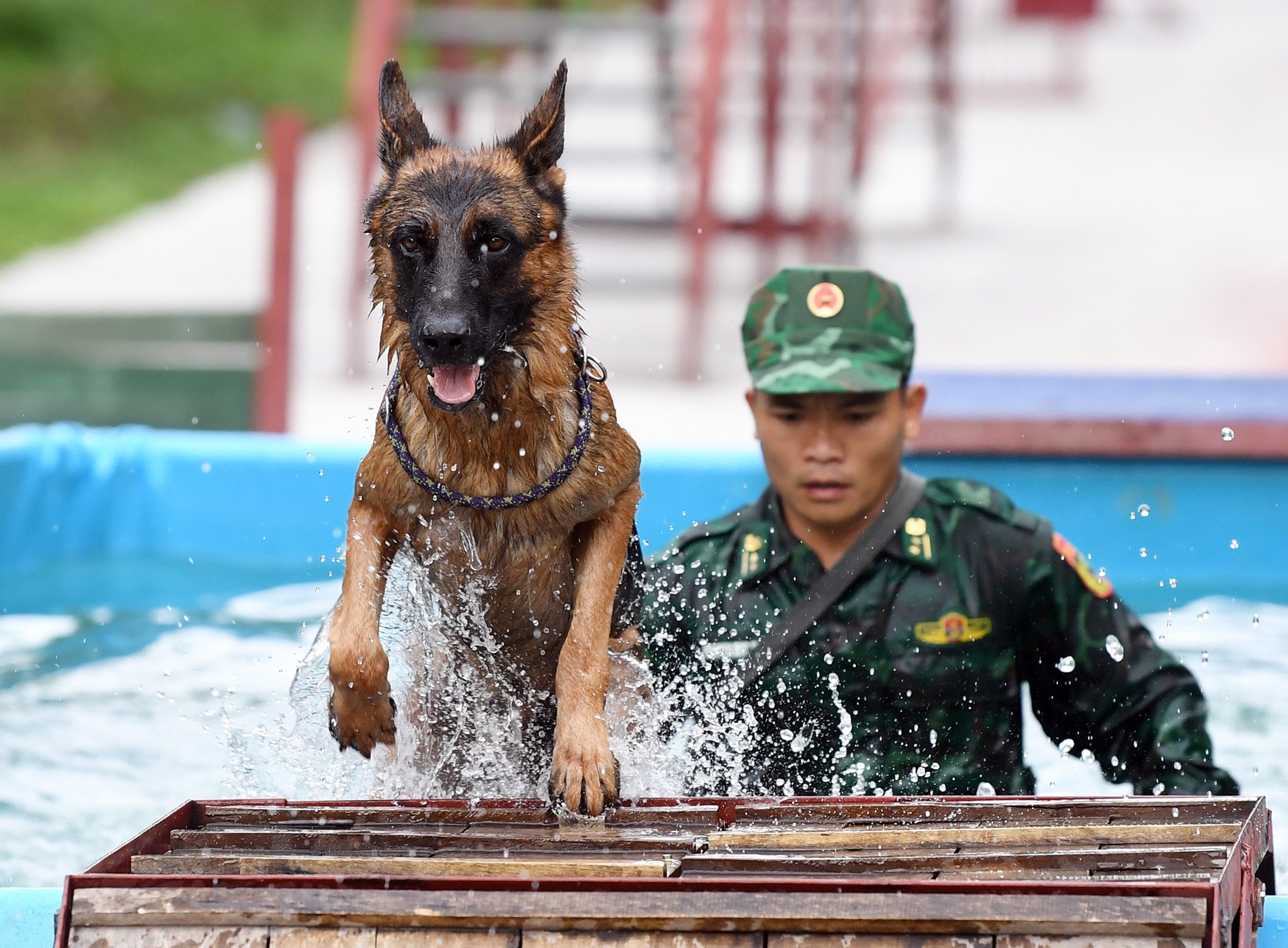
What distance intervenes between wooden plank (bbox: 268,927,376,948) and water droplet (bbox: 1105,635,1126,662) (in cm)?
184

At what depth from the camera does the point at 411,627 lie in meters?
3.20

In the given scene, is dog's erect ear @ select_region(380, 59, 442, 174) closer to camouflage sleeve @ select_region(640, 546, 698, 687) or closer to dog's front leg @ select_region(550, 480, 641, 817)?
dog's front leg @ select_region(550, 480, 641, 817)

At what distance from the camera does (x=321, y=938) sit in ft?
7.12

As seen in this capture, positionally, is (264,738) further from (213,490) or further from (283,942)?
(213,490)

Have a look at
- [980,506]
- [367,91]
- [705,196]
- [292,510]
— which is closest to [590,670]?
[980,506]

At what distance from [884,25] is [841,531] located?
10.9 metres

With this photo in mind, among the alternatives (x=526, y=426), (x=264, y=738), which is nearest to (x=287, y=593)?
(x=264, y=738)

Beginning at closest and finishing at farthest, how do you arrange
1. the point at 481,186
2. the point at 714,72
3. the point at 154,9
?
the point at 481,186 → the point at 714,72 → the point at 154,9

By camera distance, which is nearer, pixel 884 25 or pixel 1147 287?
Answer: pixel 1147 287

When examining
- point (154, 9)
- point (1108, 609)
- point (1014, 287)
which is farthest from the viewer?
point (154, 9)

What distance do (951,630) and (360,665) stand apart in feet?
4.48

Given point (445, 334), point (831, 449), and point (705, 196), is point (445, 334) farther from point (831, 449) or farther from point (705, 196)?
point (705, 196)

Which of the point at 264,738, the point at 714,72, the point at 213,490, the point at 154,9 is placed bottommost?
the point at 264,738

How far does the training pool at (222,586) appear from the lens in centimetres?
506
